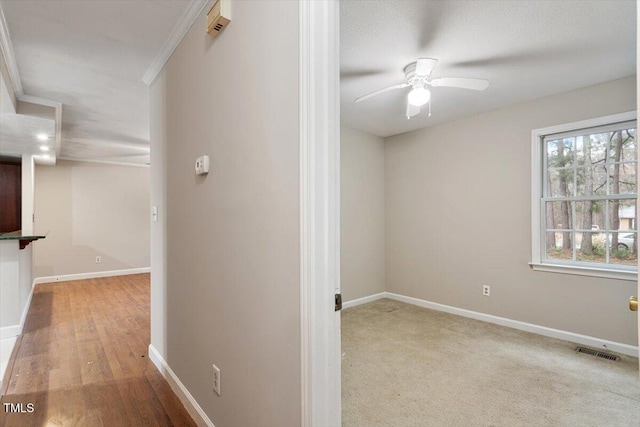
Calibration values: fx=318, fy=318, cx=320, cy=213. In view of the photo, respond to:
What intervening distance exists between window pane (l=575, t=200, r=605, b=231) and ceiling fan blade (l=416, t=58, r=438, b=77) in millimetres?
2109

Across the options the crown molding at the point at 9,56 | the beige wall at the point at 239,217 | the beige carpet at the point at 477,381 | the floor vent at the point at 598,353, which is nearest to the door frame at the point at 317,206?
the beige wall at the point at 239,217

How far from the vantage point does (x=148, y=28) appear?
203cm

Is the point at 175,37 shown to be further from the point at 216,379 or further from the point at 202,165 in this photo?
the point at 216,379

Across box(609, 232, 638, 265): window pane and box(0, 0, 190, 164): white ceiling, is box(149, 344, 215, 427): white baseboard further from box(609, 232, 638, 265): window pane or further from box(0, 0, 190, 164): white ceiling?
box(609, 232, 638, 265): window pane

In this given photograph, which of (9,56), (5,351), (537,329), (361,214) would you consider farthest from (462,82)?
(5,351)

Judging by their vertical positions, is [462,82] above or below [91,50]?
below

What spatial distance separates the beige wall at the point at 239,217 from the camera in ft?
3.79

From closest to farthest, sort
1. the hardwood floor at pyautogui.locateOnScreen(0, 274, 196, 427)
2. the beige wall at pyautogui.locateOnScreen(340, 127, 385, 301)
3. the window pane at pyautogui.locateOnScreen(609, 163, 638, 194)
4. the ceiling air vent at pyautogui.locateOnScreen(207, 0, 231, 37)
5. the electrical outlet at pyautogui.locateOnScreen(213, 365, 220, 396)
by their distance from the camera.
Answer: the ceiling air vent at pyautogui.locateOnScreen(207, 0, 231, 37) < the electrical outlet at pyautogui.locateOnScreen(213, 365, 220, 396) < the hardwood floor at pyautogui.locateOnScreen(0, 274, 196, 427) < the window pane at pyautogui.locateOnScreen(609, 163, 638, 194) < the beige wall at pyautogui.locateOnScreen(340, 127, 385, 301)

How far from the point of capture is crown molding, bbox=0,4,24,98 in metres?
1.94

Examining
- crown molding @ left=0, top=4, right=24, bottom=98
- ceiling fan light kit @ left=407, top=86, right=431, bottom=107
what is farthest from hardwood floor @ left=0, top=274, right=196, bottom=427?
ceiling fan light kit @ left=407, top=86, right=431, bottom=107

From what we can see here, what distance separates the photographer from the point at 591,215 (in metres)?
3.06

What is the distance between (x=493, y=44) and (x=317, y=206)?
6.73 ft

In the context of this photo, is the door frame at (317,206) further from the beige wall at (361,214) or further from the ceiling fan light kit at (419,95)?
the beige wall at (361,214)

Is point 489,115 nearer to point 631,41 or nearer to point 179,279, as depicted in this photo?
point 631,41
